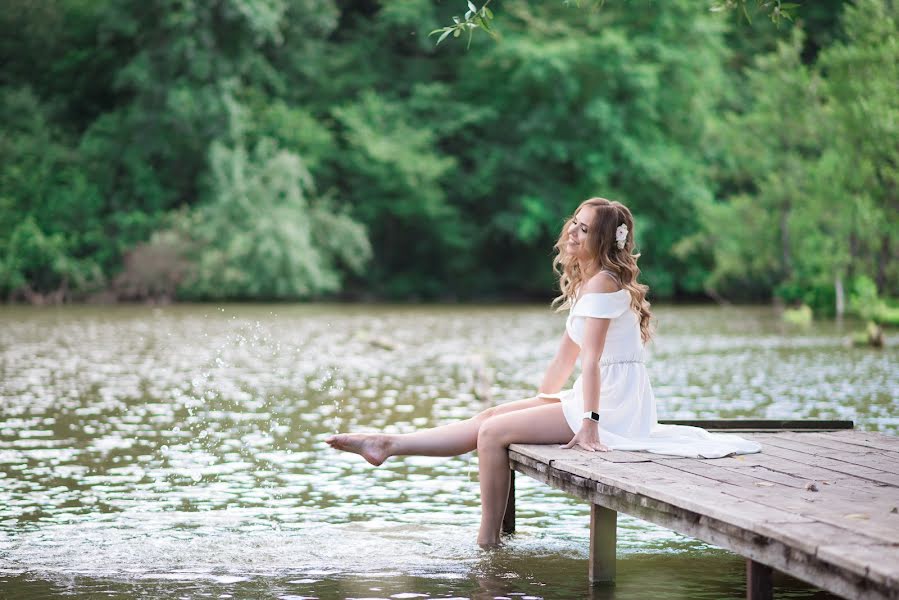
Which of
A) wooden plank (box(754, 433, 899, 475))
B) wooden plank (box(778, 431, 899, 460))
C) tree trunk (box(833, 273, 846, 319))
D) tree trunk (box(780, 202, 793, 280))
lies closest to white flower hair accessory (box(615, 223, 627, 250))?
wooden plank (box(754, 433, 899, 475))

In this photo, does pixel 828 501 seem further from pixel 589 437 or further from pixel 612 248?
pixel 612 248

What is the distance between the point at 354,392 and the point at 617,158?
1357 inches

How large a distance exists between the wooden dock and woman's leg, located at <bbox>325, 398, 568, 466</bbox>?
0.97 feet

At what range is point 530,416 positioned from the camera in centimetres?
687

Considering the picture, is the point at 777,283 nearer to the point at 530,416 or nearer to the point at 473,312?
the point at 473,312

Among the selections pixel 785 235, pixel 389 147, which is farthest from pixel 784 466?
pixel 389 147

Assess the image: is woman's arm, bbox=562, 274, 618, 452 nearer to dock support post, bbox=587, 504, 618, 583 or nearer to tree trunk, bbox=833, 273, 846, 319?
dock support post, bbox=587, 504, 618, 583

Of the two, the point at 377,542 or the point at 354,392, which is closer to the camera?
the point at 377,542

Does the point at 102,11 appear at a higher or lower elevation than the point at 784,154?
higher

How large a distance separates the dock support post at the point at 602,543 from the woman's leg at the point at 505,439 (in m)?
0.63

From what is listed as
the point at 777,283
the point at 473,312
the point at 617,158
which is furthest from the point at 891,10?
the point at 617,158

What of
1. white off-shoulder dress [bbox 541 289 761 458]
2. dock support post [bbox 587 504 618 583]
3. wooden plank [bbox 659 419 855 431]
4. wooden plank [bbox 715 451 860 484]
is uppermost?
white off-shoulder dress [bbox 541 289 761 458]

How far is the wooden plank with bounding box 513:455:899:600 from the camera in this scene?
4.19 meters

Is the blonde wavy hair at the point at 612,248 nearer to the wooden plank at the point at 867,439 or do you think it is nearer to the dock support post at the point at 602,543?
the dock support post at the point at 602,543
